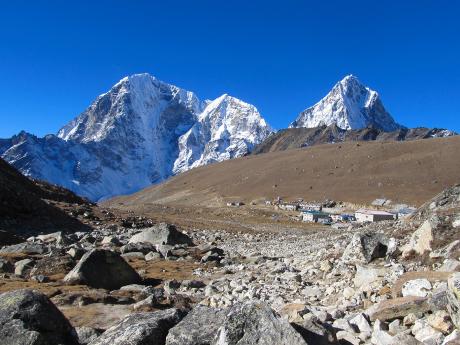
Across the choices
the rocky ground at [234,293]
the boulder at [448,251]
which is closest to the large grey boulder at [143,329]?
the rocky ground at [234,293]

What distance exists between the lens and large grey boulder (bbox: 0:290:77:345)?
8.90 m

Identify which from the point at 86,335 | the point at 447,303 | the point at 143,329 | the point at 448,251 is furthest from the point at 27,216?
the point at 447,303

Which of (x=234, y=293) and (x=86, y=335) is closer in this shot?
(x=86, y=335)

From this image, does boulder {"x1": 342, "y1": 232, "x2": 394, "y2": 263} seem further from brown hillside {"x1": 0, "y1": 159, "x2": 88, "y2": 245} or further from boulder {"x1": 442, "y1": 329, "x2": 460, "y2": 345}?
brown hillside {"x1": 0, "y1": 159, "x2": 88, "y2": 245}

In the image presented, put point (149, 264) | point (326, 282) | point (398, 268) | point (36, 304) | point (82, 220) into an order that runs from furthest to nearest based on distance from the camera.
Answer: point (82, 220)
point (149, 264)
point (326, 282)
point (398, 268)
point (36, 304)

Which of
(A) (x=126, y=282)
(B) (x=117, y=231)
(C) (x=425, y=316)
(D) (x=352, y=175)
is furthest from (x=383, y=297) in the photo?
(D) (x=352, y=175)

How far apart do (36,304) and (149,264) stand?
16.8m

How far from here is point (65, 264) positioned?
21438 mm

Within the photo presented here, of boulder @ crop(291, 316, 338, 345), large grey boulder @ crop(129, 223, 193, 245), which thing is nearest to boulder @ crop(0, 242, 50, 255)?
large grey boulder @ crop(129, 223, 193, 245)

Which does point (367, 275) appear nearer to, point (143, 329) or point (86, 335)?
point (86, 335)

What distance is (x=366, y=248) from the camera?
20.9m

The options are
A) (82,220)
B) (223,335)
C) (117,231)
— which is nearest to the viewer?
(223,335)

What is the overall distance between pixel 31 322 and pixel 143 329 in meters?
2.08

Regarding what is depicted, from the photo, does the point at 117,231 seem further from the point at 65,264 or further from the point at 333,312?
the point at 333,312
